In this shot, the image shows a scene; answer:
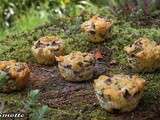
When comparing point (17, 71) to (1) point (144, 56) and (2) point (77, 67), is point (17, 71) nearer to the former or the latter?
(2) point (77, 67)

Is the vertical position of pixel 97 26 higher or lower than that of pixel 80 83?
higher

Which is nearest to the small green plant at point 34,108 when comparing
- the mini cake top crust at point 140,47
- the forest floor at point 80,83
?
the forest floor at point 80,83

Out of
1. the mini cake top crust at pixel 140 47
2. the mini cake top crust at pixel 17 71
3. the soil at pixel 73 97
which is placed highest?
the mini cake top crust at pixel 140 47

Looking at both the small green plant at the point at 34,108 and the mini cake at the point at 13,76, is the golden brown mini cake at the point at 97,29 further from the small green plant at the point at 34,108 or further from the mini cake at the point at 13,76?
the small green plant at the point at 34,108

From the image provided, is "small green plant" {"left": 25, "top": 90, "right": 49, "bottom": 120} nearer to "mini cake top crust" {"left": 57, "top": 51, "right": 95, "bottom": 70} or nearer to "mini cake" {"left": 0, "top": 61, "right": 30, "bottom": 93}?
"mini cake" {"left": 0, "top": 61, "right": 30, "bottom": 93}

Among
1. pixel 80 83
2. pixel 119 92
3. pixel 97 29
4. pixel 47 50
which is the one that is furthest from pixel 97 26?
pixel 119 92

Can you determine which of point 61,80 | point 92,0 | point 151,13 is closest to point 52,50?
point 61,80
